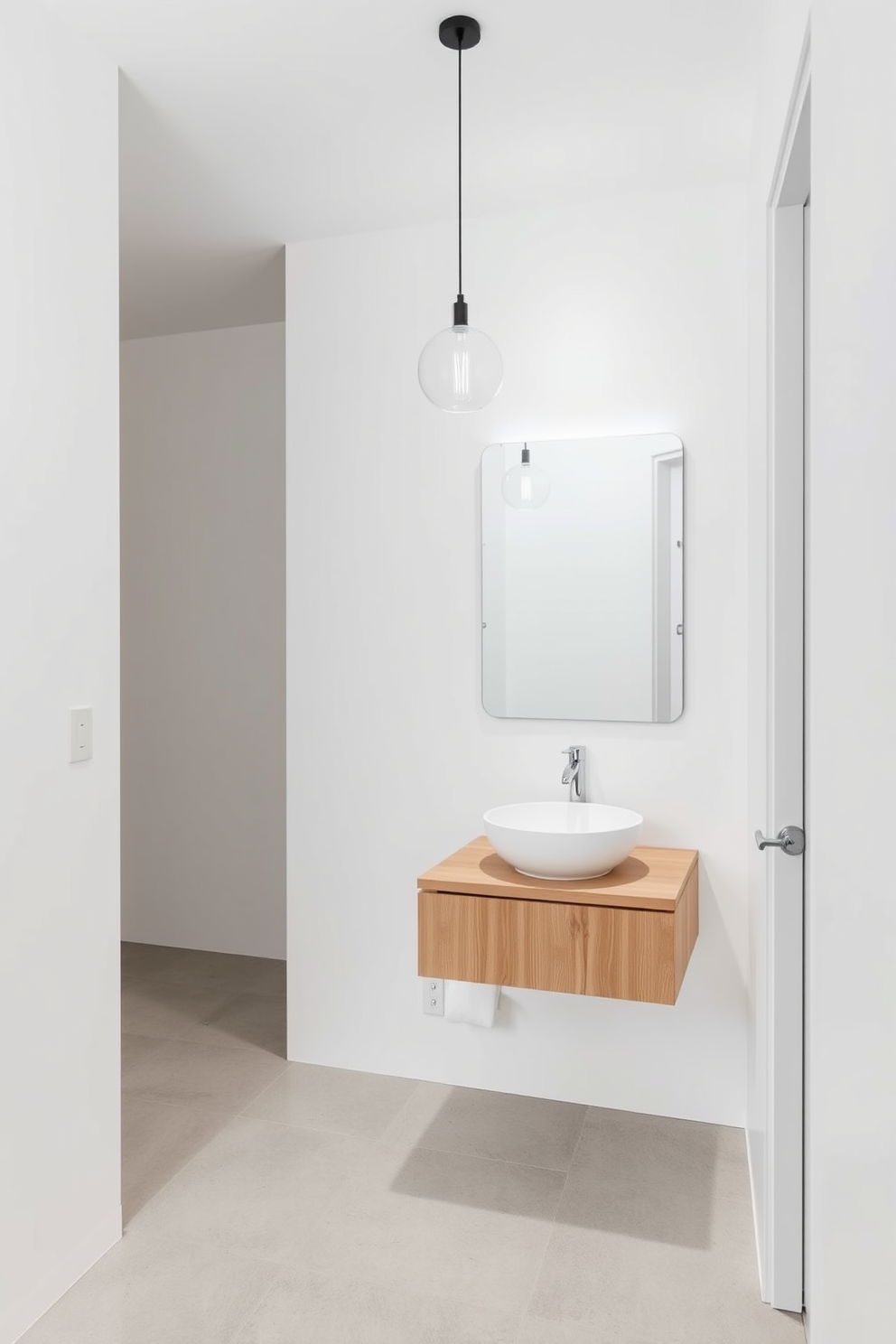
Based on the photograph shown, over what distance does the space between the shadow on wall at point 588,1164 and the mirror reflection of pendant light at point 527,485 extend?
174 cm

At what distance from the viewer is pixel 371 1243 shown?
2156mm

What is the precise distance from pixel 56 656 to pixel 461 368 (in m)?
1.02

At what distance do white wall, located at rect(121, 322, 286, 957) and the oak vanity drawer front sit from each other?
185 cm

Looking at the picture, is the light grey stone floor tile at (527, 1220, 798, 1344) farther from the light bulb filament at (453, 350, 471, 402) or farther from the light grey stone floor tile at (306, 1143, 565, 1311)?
the light bulb filament at (453, 350, 471, 402)

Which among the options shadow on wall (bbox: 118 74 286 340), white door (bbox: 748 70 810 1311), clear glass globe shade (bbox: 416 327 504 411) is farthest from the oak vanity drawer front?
shadow on wall (bbox: 118 74 286 340)

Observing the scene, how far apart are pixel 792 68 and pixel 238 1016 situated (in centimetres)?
319

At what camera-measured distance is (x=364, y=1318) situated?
1.92 metres

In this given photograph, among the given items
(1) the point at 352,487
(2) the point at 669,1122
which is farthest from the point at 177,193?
(2) the point at 669,1122

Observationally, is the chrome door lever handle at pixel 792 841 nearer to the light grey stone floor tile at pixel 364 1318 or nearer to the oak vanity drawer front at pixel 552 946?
the oak vanity drawer front at pixel 552 946

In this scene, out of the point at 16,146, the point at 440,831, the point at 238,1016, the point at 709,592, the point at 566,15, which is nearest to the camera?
the point at 16,146

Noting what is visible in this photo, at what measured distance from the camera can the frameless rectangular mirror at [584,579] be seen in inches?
106

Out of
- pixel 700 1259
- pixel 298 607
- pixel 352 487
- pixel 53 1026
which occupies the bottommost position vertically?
pixel 700 1259

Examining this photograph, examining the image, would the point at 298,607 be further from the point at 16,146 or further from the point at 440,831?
the point at 16,146

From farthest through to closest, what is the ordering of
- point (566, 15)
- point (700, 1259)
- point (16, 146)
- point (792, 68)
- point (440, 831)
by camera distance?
1. point (440, 831)
2. point (700, 1259)
3. point (566, 15)
4. point (16, 146)
5. point (792, 68)
